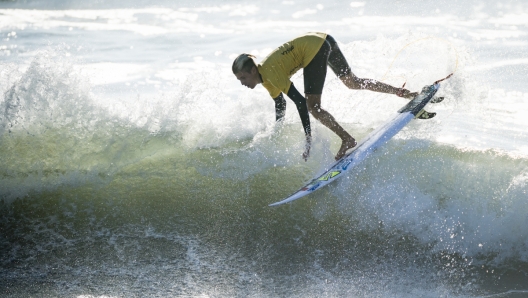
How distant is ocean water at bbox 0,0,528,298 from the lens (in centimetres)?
535

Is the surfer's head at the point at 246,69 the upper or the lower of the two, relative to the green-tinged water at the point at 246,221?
upper

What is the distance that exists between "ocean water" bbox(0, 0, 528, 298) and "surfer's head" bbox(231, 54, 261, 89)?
1269 mm

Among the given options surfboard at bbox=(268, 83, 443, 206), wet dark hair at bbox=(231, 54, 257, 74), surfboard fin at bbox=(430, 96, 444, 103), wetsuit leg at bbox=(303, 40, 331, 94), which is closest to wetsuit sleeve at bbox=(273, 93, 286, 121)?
A: wetsuit leg at bbox=(303, 40, 331, 94)

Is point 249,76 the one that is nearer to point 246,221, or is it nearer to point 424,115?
point 246,221

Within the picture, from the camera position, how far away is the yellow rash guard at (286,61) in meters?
5.86

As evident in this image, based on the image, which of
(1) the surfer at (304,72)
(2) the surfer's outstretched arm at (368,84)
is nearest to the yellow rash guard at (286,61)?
(1) the surfer at (304,72)

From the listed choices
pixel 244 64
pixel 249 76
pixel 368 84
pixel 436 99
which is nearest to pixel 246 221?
pixel 249 76

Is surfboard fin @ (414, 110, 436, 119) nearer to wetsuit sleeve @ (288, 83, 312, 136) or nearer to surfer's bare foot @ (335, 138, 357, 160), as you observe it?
surfer's bare foot @ (335, 138, 357, 160)

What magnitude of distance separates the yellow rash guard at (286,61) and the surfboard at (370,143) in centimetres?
106

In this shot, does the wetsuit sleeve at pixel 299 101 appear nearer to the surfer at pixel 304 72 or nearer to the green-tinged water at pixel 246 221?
the surfer at pixel 304 72

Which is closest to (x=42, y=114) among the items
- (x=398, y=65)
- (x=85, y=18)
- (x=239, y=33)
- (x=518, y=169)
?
(x=518, y=169)

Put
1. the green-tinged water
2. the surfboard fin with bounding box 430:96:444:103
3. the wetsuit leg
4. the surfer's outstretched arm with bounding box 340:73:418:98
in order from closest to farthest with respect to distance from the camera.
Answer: the green-tinged water → the wetsuit leg → the surfer's outstretched arm with bounding box 340:73:418:98 → the surfboard fin with bounding box 430:96:444:103

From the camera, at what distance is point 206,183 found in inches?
272

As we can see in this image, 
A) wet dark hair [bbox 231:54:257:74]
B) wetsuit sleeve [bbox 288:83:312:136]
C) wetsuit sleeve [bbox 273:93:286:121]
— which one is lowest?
wetsuit sleeve [bbox 273:93:286:121]
